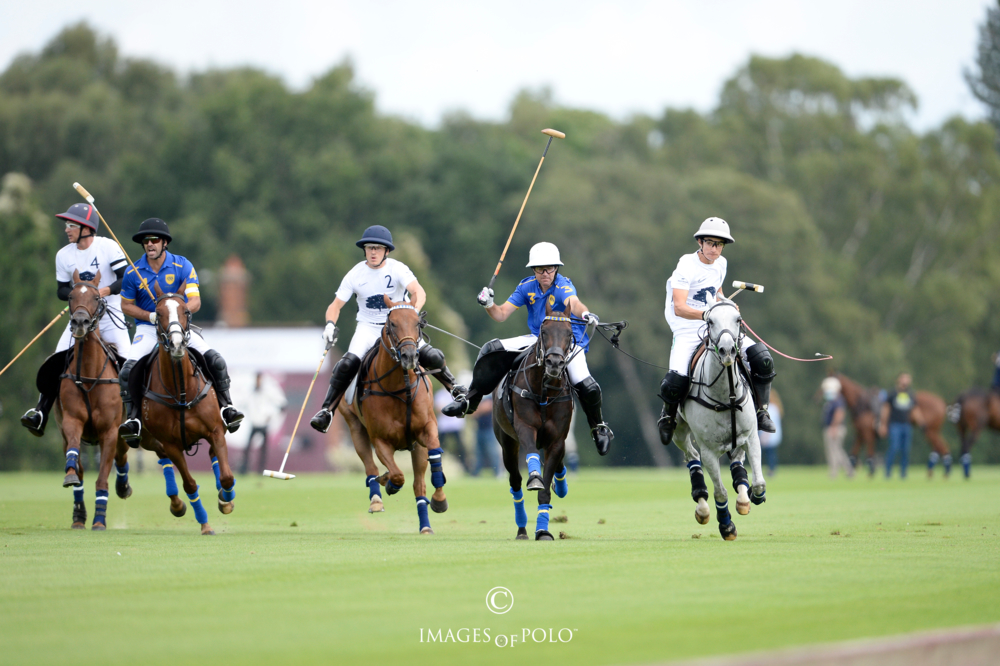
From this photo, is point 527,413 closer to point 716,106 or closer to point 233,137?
point 233,137

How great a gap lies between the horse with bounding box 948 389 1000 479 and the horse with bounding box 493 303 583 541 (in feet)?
65.9

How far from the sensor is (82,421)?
14430mm

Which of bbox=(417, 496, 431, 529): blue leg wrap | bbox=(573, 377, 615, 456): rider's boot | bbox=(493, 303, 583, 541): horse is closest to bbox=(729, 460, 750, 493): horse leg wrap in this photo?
bbox=(573, 377, 615, 456): rider's boot

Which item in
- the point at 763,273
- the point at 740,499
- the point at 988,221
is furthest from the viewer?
the point at 988,221

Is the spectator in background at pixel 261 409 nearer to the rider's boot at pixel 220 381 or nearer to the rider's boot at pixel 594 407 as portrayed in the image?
the rider's boot at pixel 220 381

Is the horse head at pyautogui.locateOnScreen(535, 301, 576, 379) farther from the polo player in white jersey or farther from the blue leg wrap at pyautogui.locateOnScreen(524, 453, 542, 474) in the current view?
the polo player in white jersey

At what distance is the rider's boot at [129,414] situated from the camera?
13.2m

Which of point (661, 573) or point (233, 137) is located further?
point (233, 137)

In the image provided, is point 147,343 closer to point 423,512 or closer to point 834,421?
point 423,512

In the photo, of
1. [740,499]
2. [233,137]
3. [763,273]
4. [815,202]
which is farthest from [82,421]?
[815,202]

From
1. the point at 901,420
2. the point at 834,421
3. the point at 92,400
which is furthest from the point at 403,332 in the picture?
the point at 834,421

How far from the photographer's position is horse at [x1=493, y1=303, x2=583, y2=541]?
12367mm

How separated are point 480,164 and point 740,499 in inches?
1977
